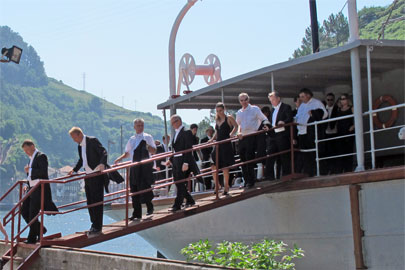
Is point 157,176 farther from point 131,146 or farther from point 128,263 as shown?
point 128,263

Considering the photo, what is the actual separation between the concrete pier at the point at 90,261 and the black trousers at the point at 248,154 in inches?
113

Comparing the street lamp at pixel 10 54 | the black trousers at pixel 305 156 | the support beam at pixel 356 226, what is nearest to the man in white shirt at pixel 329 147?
the black trousers at pixel 305 156

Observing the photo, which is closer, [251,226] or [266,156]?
[266,156]

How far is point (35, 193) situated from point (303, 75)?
5.33 meters

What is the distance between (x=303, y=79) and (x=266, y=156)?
9.49 feet

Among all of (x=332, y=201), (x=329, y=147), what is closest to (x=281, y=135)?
(x=329, y=147)

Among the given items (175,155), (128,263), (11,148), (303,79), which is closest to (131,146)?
(175,155)

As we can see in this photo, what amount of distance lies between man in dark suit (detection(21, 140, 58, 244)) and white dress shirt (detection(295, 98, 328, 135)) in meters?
4.01

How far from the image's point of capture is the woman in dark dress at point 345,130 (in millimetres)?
9758

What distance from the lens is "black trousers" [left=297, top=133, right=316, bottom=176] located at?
988cm

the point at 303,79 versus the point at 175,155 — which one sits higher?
the point at 303,79

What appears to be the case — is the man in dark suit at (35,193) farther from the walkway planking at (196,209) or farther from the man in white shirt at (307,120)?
the man in white shirt at (307,120)

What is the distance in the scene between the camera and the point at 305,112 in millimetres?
9797

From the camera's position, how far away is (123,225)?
9.82m
